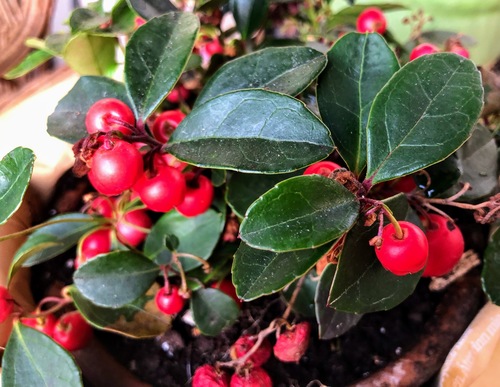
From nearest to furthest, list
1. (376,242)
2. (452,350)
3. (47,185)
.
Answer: (376,242), (452,350), (47,185)

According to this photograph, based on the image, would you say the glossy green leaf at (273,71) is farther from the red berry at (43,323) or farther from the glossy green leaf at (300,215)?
the red berry at (43,323)

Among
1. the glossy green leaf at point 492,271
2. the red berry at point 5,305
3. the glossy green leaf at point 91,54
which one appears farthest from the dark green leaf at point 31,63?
the glossy green leaf at point 492,271

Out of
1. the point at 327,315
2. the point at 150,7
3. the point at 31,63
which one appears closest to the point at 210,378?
the point at 327,315

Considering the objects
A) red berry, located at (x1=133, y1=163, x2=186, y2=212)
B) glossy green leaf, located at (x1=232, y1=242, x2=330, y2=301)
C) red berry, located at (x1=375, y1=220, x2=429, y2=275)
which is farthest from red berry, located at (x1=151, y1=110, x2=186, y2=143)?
red berry, located at (x1=375, y1=220, x2=429, y2=275)

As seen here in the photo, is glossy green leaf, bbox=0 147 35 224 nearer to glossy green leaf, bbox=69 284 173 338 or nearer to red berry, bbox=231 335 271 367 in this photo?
glossy green leaf, bbox=69 284 173 338

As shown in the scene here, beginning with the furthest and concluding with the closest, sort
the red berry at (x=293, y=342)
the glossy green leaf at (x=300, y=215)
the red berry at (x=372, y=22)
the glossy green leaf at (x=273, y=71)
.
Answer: the red berry at (x=372, y=22) → the red berry at (x=293, y=342) → the glossy green leaf at (x=273, y=71) → the glossy green leaf at (x=300, y=215)

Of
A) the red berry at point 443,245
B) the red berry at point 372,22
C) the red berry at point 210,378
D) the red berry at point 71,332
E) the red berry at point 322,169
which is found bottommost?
the red berry at point 210,378

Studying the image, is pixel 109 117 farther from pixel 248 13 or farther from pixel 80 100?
pixel 248 13

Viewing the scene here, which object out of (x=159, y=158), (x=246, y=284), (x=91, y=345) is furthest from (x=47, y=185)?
(x=246, y=284)

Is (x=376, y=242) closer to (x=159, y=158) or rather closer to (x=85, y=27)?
(x=159, y=158)
